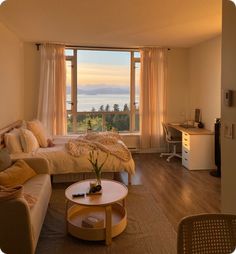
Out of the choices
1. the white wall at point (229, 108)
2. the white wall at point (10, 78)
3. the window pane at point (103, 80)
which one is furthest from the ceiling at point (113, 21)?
the white wall at point (229, 108)

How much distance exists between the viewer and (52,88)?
5910 millimetres

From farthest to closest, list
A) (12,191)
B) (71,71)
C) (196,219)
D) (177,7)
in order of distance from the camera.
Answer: (71,71)
(177,7)
(12,191)
(196,219)

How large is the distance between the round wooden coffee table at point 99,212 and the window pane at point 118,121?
346 cm

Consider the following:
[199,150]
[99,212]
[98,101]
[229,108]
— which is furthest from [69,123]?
[229,108]

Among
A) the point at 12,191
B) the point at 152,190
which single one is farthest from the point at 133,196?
the point at 12,191

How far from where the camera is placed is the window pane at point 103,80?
20.4 feet

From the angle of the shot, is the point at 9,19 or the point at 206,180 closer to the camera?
the point at 9,19

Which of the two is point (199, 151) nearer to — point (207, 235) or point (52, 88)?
point (52, 88)

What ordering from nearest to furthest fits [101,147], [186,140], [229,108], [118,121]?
[229,108] < [101,147] < [186,140] < [118,121]

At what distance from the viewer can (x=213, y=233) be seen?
1181 millimetres

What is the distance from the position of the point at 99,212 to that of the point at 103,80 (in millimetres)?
3989

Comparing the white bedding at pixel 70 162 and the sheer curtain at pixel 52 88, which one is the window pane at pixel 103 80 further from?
the white bedding at pixel 70 162

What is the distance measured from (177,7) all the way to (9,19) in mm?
2576

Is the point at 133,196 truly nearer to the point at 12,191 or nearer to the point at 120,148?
the point at 120,148
